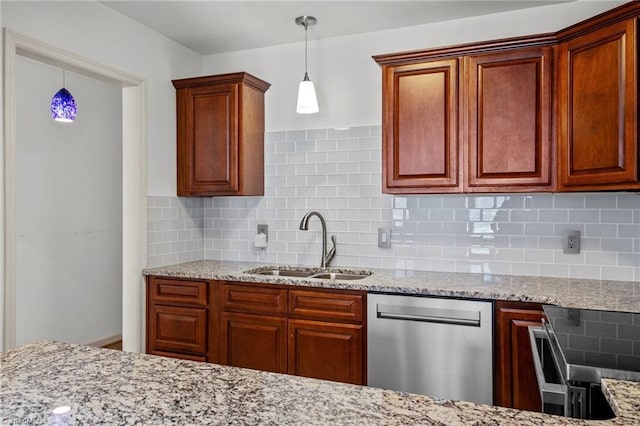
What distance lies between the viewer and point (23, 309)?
3725 millimetres

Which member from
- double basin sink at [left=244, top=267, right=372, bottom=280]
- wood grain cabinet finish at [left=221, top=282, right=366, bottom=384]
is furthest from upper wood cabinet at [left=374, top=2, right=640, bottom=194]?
wood grain cabinet finish at [left=221, top=282, right=366, bottom=384]

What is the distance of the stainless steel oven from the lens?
103cm

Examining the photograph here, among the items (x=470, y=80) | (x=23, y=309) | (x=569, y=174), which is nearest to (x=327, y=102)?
(x=470, y=80)

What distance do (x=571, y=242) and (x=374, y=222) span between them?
1178 millimetres

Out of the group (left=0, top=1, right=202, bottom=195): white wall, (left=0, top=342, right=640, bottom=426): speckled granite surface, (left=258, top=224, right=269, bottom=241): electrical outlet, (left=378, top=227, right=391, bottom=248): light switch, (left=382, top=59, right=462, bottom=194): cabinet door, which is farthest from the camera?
(left=258, top=224, right=269, bottom=241): electrical outlet

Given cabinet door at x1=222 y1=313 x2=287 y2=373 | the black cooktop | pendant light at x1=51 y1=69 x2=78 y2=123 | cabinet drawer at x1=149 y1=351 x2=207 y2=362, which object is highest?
pendant light at x1=51 y1=69 x2=78 y2=123

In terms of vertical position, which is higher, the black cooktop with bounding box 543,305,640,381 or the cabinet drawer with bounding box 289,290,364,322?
the black cooktop with bounding box 543,305,640,381

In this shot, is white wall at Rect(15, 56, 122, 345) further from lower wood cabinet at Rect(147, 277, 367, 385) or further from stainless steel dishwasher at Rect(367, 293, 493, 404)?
stainless steel dishwasher at Rect(367, 293, 493, 404)

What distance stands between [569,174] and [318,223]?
1605 millimetres

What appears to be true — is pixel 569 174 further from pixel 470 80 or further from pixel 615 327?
pixel 615 327

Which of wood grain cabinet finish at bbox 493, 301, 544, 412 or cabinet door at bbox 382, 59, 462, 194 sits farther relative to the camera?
cabinet door at bbox 382, 59, 462, 194

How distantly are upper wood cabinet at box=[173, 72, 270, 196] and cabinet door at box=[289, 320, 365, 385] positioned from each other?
1.10 metres

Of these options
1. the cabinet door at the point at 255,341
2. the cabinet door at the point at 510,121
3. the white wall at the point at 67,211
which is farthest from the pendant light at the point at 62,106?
the cabinet door at the point at 510,121

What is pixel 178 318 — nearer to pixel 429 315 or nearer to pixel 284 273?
pixel 284 273
